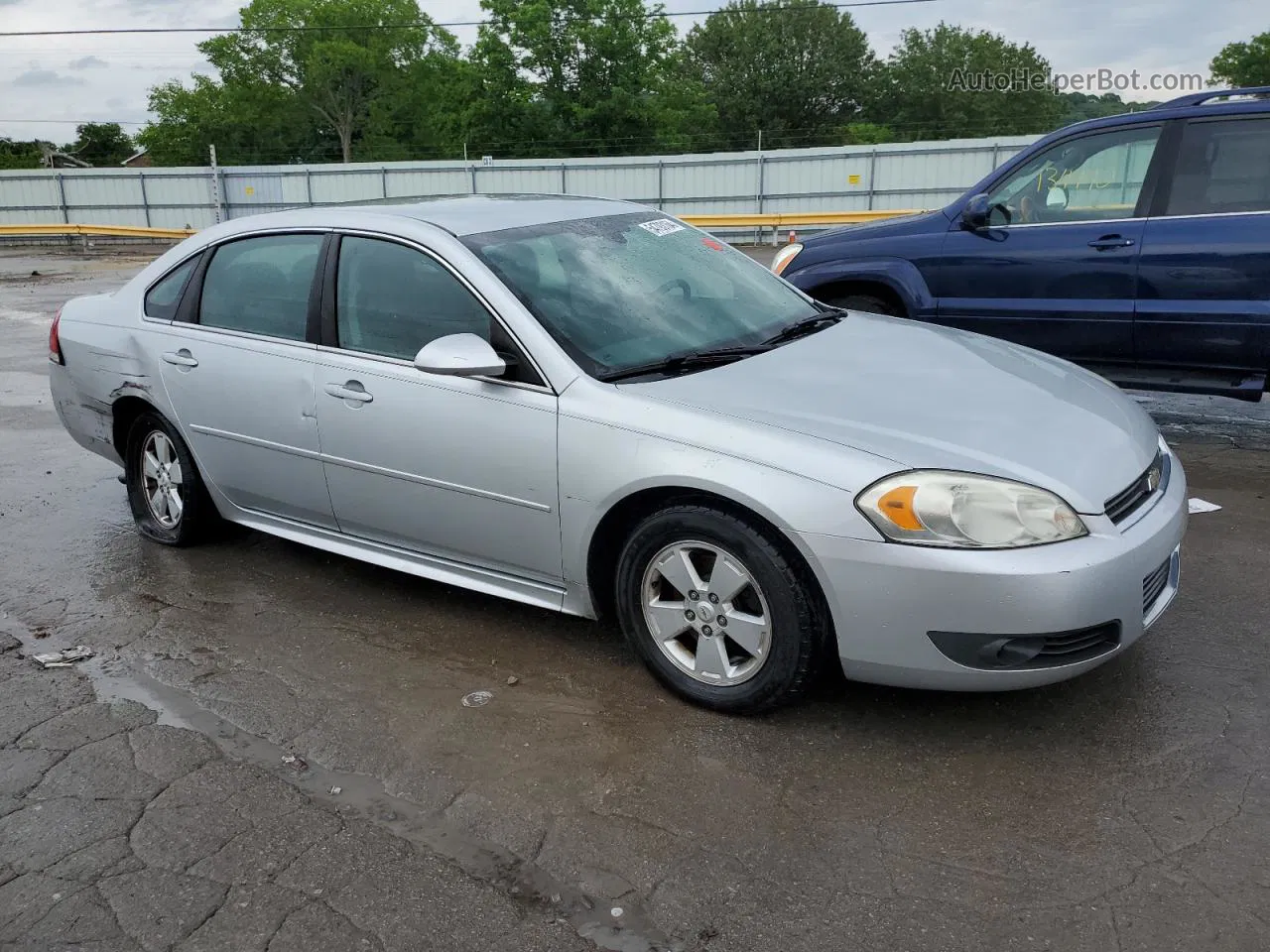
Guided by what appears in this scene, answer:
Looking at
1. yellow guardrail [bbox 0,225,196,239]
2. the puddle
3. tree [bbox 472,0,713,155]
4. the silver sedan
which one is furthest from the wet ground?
tree [bbox 472,0,713,155]

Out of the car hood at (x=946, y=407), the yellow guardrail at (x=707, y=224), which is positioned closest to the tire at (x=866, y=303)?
the car hood at (x=946, y=407)

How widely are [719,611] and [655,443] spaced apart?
552mm

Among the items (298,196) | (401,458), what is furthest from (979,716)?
(298,196)

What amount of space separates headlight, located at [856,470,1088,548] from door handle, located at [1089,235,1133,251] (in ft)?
12.0

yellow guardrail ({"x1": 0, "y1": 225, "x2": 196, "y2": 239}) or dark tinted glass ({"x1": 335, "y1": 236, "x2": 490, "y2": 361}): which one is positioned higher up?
dark tinted glass ({"x1": 335, "y1": 236, "x2": 490, "y2": 361})

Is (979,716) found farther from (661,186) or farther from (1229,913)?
(661,186)

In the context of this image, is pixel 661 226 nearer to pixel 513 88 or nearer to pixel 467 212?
pixel 467 212

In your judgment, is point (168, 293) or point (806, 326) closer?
point (806, 326)

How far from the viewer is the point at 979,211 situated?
654cm

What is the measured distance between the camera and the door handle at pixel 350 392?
4.16 meters

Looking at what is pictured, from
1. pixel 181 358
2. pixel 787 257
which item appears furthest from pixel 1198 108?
pixel 181 358

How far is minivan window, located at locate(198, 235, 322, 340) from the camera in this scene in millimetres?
4504

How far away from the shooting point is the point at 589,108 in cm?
5631

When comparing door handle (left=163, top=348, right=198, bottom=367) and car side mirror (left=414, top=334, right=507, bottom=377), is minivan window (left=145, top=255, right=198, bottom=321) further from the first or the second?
car side mirror (left=414, top=334, right=507, bottom=377)
